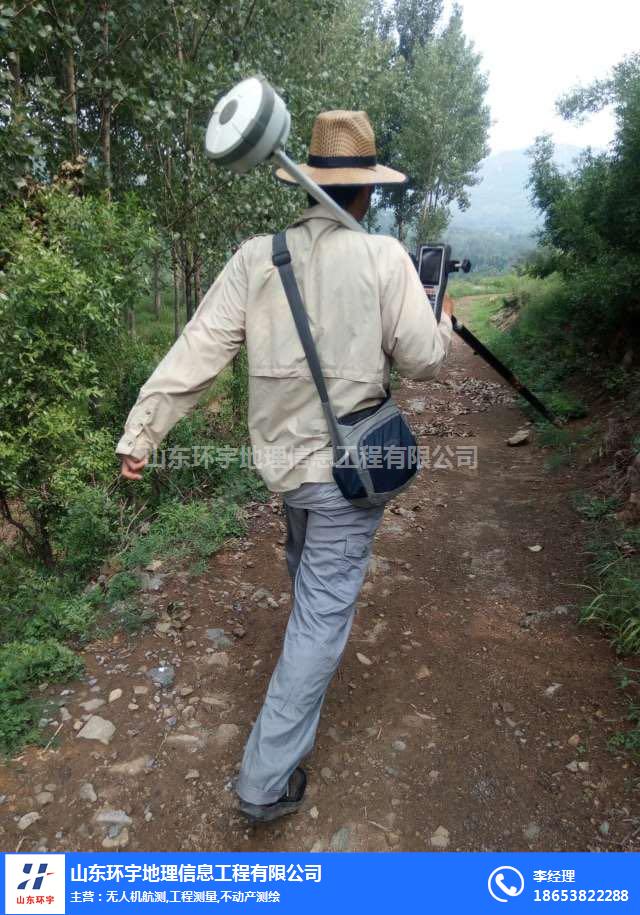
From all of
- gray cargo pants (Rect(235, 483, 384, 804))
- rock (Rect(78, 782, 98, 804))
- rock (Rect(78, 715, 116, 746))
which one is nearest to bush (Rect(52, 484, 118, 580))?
rock (Rect(78, 715, 116, 746))

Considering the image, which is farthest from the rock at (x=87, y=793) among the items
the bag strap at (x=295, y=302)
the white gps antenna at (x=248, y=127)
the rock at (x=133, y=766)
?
the white gps antenna at (x=248, y=127)

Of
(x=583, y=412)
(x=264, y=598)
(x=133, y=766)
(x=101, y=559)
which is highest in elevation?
(x=133, y=766)

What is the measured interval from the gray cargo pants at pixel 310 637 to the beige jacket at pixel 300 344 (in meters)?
0.19

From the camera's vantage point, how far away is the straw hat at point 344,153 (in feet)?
7.09

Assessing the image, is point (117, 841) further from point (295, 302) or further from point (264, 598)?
point (295, 302)

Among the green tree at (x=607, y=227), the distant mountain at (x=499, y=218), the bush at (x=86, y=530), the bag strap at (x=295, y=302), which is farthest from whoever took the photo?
the distant mountain at (x=499, y=218)

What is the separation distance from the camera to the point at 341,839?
2.29m

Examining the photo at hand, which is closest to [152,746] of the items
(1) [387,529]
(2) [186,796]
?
(2) [186,796]

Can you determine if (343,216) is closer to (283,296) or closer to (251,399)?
(283,296)

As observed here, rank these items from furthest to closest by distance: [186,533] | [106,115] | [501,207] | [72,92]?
[501,207], [106,115], [72,92], [186,533]

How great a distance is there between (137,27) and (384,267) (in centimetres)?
422

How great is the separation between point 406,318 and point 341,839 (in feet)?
6.55

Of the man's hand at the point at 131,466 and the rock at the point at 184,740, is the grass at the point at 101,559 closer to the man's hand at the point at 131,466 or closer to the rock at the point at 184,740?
the rock at the point at 184,740

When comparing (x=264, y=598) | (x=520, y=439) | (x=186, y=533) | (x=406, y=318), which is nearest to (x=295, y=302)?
(x=406, y=318)
